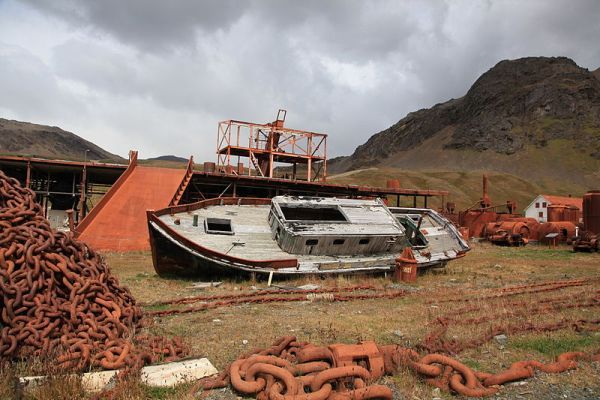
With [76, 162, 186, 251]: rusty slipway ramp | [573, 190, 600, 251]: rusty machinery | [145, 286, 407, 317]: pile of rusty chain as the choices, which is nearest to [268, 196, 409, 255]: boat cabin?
[145, 286, 407, 317]: pile of rusty chain

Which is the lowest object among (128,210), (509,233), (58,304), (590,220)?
(58,304)

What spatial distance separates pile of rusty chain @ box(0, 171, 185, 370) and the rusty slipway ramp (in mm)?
13998

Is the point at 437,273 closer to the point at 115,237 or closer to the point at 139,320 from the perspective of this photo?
the point at 139,320

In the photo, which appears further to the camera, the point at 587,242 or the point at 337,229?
the point at 587,242

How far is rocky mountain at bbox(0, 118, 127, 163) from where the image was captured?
491ft

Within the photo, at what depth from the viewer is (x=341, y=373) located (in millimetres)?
4426

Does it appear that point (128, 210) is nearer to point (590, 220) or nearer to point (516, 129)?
point (590, 220)

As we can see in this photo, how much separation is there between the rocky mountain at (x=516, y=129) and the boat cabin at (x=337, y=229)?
115 metres

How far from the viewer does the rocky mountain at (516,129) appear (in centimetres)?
12144

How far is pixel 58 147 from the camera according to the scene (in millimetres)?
168375

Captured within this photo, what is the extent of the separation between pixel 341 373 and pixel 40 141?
18823 cm

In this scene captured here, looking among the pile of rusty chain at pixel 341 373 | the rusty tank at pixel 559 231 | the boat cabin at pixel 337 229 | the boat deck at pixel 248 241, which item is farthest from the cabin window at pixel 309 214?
the rusty tank at pixel 559 231

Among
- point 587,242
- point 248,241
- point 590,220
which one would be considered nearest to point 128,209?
point 248,241

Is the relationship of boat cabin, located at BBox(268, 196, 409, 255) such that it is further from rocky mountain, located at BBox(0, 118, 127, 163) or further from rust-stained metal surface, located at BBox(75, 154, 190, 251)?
rocky mountain, located at BBox(0, 118, 127, 163)
